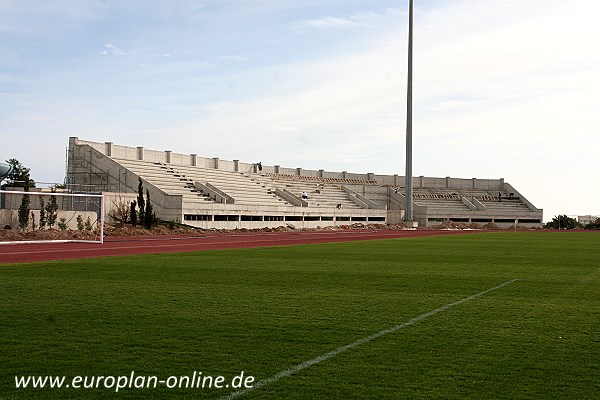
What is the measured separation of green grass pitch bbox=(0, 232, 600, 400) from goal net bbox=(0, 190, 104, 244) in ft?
63.1

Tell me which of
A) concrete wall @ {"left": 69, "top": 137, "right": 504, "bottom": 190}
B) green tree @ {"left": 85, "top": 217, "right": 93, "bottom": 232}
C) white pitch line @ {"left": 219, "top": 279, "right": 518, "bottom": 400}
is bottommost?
white pitch line @ {"left": 219, "top": 279, "right": 518, "bottom": 400}

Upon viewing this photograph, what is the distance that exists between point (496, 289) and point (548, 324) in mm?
4058

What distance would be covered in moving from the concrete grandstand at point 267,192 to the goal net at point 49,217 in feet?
18.8

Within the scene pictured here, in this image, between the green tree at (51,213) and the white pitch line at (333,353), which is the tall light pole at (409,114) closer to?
the green tree at (51,213)

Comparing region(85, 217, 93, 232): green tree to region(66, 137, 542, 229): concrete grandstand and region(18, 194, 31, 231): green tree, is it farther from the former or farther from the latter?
region(66, 137, 542, 229): concrete grandstand

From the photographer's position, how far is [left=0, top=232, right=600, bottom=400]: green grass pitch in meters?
5.95

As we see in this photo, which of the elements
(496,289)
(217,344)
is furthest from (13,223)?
(217,344)

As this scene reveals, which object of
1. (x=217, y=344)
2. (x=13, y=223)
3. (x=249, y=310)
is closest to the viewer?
(x=217, y=344)

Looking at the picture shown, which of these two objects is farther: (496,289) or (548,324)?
(496,289)

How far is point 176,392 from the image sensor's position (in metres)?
5.64

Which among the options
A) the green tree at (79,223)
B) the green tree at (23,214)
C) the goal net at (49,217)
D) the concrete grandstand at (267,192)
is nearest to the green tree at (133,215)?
the concrete grandstand at (267,192)

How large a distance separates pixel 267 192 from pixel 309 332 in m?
61.4

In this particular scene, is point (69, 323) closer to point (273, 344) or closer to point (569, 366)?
point (273, 344)

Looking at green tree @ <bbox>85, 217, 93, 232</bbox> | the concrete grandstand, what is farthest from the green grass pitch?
the concrete grandstand
